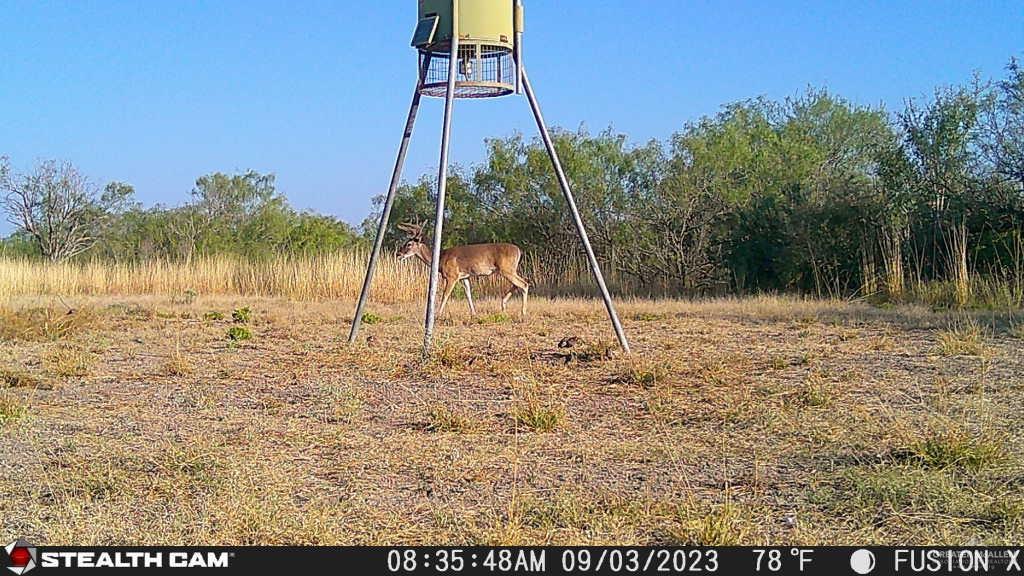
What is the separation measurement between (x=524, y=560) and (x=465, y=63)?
6.72m

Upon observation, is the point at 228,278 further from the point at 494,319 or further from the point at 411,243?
the point at 494,319

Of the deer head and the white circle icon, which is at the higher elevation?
the deer head

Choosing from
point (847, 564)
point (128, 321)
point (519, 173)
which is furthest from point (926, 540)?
point (519, 173)

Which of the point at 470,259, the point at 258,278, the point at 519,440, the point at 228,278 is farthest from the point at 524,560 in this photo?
the point at 228,278

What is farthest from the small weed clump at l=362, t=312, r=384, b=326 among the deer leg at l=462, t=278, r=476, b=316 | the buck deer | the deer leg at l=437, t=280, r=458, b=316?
the buck deer

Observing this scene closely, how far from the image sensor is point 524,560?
3.61 m

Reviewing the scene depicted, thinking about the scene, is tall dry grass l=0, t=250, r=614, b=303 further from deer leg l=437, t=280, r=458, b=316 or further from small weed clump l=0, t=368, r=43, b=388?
small weed clump l=0, t=368, r=43, b=388

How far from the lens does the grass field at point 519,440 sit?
13.4 ft

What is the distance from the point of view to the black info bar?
3.55 m

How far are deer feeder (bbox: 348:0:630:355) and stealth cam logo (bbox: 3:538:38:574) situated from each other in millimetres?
5149

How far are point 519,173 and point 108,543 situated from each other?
20.5 m

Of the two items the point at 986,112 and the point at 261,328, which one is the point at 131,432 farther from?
the point at 986,112

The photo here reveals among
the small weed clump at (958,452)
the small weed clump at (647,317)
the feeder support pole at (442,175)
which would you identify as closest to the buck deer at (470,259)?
the small weed clump at (647,317)

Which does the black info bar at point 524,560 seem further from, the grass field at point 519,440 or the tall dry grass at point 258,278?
the tall dry grass at point 258,278
